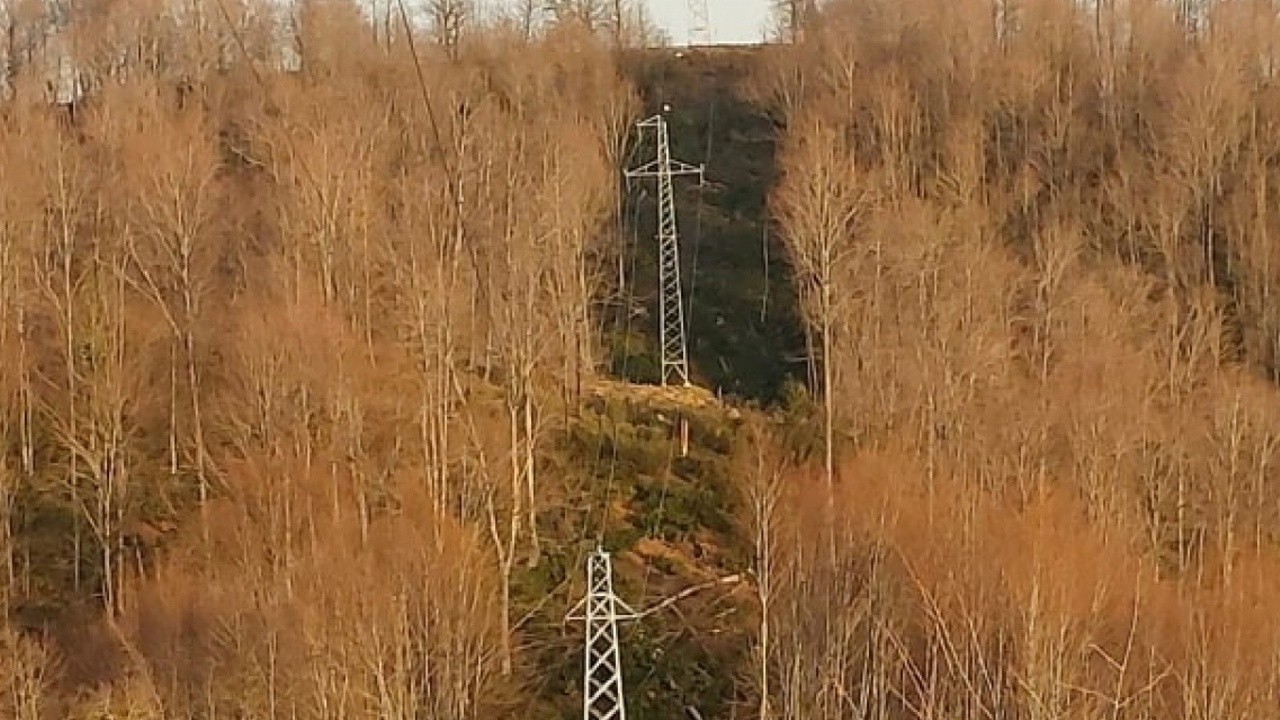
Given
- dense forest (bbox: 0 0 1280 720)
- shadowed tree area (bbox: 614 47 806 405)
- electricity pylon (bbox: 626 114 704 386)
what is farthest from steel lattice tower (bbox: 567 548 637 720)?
shadowed tree area (bbox: 614 47 806 405)

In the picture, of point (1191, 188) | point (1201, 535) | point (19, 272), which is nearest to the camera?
point (1201, 535)

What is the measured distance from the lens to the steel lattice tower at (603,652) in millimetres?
20234

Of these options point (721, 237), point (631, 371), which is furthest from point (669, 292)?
point (721, 237)

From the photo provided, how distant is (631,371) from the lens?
34688mm

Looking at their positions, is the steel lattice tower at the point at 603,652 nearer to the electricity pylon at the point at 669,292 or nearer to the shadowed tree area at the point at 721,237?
the electricity pylon at the point at 669,292

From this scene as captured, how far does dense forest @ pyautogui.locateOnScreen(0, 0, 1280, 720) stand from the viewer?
21.3 m

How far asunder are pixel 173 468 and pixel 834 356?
10949mm

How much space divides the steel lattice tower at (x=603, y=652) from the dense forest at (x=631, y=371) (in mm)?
642

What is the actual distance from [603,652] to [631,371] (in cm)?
1201

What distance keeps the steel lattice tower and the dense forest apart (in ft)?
2.11

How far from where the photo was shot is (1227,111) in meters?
37.0

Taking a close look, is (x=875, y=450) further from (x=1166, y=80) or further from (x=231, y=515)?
(x=1166, y=80)

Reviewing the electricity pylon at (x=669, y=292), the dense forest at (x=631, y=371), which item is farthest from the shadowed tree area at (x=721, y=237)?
the electricity pylon at (x=669, y=292)

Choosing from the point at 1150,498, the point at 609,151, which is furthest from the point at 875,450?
the point at 609,151
